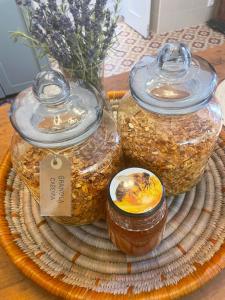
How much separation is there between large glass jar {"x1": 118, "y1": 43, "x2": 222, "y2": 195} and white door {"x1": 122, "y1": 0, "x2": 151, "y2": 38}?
182 centimetres

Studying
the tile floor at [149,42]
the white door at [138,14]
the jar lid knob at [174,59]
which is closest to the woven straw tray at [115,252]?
the jar lid knob at [174,59]

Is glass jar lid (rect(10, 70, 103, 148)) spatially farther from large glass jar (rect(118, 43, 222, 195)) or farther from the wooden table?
the wooden table

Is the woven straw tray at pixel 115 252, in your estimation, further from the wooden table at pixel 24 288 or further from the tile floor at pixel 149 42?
the tile floor at pixel 149 42

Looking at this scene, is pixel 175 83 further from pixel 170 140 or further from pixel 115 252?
pixel 115 252

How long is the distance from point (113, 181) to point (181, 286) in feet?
0.65

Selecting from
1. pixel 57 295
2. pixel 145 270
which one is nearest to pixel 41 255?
pixel 57 295

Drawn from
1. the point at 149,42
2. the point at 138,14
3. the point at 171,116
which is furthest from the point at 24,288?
the point at 138,14

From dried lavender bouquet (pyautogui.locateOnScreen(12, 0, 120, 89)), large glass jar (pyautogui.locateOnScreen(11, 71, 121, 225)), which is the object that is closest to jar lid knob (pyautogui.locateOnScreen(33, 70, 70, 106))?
large glass jar (pyautogui.locateOnScreen(11, 71, 121, 225))

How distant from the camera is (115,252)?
53 cm

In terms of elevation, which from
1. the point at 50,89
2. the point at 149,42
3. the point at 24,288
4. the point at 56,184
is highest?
the point at 50,89

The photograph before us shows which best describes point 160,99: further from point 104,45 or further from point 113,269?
point 113,269

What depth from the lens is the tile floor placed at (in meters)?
2.09

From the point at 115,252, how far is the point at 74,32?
15.6 inches

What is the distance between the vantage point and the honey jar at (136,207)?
406 mm
